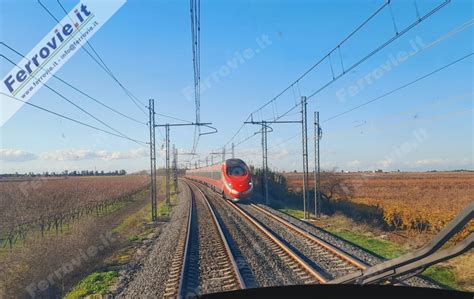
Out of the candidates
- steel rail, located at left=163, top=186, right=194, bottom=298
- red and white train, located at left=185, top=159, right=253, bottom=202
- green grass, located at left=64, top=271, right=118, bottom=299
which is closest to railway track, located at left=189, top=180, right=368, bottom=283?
steel rail, located at left=163, top=186, right=194, bottom=298

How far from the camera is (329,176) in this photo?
31.4m

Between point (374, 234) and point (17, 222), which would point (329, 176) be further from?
point (17, 222)

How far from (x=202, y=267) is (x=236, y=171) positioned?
18785 millimetres

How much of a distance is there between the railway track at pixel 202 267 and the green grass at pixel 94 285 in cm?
145

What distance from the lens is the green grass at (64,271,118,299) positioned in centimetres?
912

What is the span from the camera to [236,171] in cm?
2945

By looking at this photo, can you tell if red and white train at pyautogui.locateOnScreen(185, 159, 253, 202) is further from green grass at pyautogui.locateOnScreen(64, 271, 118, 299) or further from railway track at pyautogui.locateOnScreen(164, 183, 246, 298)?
green grass at pyautogui.locateOnScreen(64, 271, 118, 299)

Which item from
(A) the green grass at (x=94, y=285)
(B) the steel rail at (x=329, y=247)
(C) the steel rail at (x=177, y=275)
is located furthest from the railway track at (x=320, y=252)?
(A) the green grass at (x=94, y=285)

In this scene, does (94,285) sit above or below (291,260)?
below

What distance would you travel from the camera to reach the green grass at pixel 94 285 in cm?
912

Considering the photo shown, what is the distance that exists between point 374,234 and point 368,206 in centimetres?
957

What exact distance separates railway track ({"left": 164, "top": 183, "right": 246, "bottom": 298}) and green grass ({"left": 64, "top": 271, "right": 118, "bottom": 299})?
57.2 inches

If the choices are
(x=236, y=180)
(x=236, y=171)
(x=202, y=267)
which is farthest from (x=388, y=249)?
(x=236, y=171)

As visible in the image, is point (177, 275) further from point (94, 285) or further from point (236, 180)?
point (236, 180)
